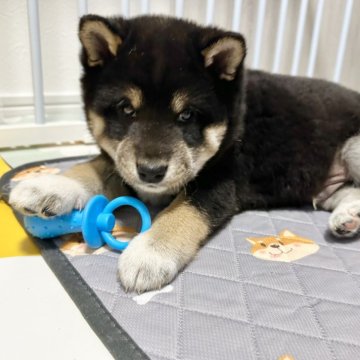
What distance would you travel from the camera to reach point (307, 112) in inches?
75.9

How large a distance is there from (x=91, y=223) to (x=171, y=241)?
0.28 m

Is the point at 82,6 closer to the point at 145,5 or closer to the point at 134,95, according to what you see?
the point at 145,5

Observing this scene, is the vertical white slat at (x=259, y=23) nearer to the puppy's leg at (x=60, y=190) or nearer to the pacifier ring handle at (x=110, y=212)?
the puppy's leg at (x=60, y=190)

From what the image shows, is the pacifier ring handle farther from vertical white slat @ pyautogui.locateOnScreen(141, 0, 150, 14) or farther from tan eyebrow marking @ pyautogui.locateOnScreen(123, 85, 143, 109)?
vertical white slat @ pyautogui.locateOnScreen(141, 0, 150, 14)

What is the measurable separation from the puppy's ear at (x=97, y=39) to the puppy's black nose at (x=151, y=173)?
18.4 inches

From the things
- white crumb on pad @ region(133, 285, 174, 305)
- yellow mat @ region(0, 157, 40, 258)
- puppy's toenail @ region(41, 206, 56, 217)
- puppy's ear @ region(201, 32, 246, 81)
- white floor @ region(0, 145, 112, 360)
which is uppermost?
puppy's ear @ region(201, 32, 246, 81)

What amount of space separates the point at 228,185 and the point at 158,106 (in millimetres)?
467

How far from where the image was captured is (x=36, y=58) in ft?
8.07

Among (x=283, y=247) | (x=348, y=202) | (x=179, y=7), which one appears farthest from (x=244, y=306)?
(x=179, y=7)

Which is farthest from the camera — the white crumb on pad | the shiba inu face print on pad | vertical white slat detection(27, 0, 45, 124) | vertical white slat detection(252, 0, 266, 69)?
vertical white slat detection(252, 0, 266, 69)

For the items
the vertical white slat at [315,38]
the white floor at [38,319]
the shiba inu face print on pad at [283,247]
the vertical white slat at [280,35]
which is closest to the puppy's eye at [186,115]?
the shiba inu face print on pad at [283,247]

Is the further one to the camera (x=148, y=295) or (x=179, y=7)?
(x=179, y=7)

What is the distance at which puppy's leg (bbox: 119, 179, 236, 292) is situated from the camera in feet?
4.16

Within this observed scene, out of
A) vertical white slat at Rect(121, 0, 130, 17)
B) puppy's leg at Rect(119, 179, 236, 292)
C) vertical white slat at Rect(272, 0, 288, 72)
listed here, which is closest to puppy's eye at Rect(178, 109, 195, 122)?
puppy's leg at Rect(119, 179, 236, 292)
